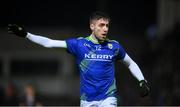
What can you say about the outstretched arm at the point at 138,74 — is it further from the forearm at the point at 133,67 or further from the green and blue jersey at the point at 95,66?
the green and blue jersey at the point at 95,66

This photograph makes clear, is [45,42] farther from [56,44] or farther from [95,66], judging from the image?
[95,66]

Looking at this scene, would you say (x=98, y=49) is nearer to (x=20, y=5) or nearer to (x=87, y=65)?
(x=87, y=65)

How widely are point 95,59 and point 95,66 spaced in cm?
8

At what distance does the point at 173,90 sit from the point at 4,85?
23.6ft

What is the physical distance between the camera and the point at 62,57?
2730cm

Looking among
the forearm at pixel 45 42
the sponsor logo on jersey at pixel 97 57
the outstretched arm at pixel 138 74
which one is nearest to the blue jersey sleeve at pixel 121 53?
the outstretched arm at pixel 138 74

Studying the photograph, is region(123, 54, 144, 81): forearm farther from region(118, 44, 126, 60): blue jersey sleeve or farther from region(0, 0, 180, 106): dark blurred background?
region(0, 0, 180, 106): dark blurred background

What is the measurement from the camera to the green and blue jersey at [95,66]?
7.90m

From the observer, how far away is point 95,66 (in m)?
7.93

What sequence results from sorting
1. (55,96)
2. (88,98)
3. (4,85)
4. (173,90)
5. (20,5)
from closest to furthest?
(88,98) → (173,90) → (4,85) → (55,96) → (20,5)

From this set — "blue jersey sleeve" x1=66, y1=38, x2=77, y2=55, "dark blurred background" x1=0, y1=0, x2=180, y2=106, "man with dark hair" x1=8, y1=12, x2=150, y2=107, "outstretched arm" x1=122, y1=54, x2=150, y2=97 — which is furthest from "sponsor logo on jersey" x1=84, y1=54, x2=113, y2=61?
"dark blurred background" x1=0, y1=0, x2=180, y2=106

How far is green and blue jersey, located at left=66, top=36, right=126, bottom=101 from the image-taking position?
7898 millimetres

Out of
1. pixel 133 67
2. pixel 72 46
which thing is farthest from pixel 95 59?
pixel 133 67

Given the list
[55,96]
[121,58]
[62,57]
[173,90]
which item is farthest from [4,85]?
[121,58]
